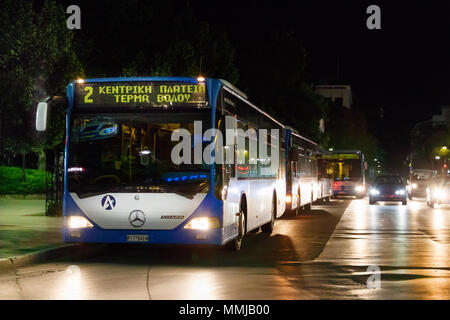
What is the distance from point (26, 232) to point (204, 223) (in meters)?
6.86

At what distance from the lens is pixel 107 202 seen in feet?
48.4

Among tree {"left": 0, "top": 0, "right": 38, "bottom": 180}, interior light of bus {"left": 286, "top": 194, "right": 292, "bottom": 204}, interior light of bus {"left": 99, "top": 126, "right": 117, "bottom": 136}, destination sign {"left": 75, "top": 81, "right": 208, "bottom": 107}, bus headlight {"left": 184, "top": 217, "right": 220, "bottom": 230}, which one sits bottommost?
bus headlight {"left": 184, "top": 217, "right": 220, "bottom": 230}

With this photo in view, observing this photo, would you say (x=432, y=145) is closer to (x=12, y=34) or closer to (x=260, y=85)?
(x=260, y=85)

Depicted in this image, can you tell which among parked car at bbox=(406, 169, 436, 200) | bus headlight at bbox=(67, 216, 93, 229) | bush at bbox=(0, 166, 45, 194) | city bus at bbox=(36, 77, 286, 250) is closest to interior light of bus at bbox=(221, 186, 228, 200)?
city bus at bbox=(36, 77, 286, 250)

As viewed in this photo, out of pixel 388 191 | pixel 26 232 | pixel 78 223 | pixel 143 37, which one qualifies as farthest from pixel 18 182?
pixel 78 223

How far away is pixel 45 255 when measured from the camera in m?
15.4

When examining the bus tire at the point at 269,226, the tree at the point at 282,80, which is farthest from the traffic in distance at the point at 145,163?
the tree at the point at 282,80

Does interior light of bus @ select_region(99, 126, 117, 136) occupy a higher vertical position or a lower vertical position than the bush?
higher

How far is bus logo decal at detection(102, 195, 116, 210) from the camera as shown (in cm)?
1475

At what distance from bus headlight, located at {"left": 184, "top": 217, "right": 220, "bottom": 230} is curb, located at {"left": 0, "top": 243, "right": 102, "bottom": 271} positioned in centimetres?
267

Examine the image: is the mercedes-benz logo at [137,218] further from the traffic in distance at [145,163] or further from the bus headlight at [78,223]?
the bus headlight at [78,223]

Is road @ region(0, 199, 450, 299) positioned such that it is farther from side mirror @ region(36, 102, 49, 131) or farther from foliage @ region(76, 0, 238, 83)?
foliage @ region(76, 0, 238, 83)

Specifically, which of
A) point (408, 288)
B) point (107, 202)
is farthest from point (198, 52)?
point (408, 288)

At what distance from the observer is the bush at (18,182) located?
41.3 m
